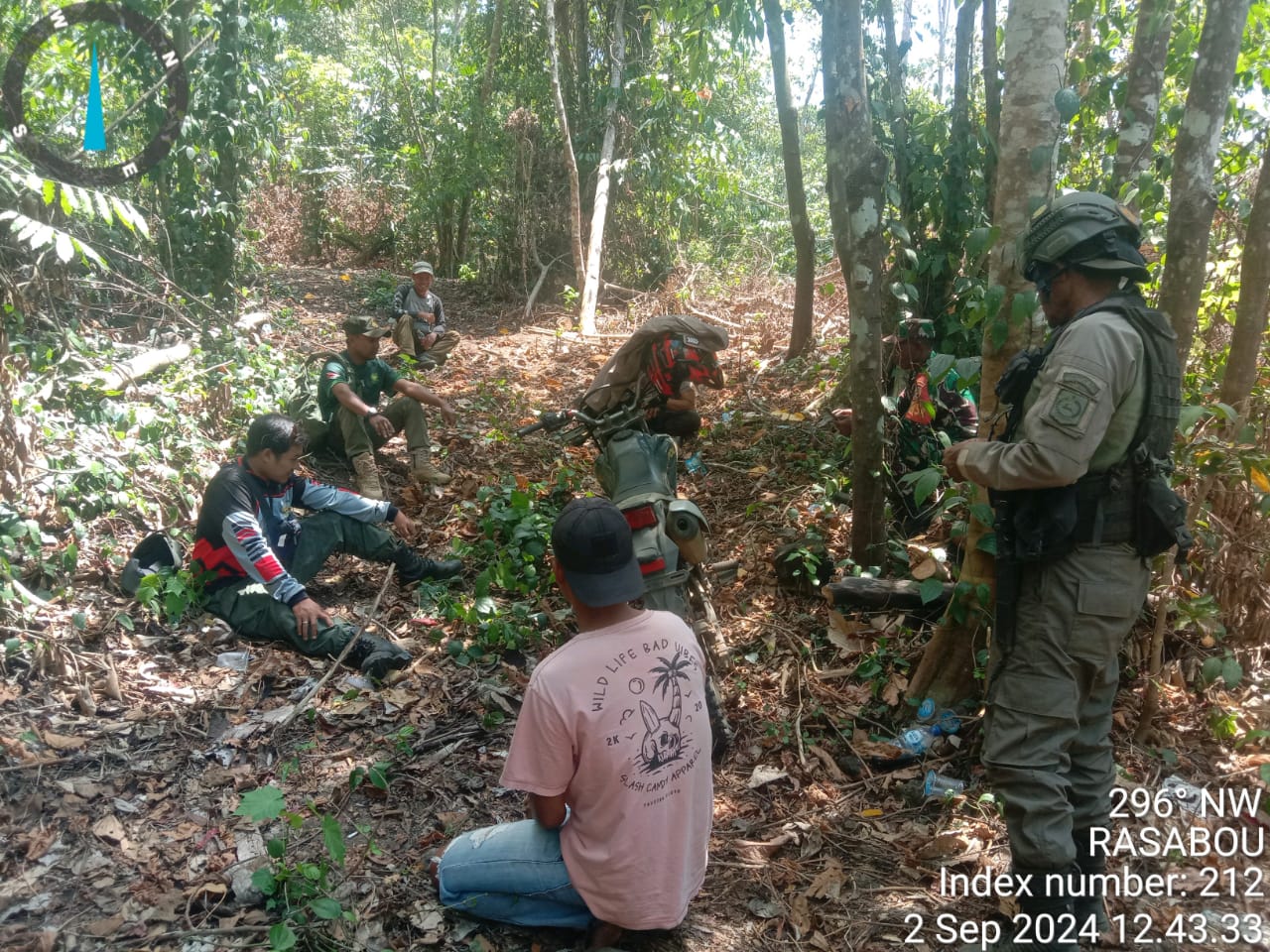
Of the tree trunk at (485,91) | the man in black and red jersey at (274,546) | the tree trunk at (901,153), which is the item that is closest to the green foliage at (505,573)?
the man in black and red jersey at (274,546)

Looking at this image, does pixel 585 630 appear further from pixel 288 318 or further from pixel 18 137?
pixel 288 318

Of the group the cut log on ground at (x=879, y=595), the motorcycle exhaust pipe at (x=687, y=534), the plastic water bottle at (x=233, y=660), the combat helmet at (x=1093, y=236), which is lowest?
the plastic water bottle at (x=233, y=660)

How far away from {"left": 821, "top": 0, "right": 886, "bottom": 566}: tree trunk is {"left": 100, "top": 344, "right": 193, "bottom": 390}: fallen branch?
4902 mm

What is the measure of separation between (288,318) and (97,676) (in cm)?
696

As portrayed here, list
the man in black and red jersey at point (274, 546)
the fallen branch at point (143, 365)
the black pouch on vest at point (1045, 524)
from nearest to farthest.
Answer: the black pouch on vest at point (1045, 524)
the man in black and red jersey at point (274, 546)
the fallen branch at point (143, 365)

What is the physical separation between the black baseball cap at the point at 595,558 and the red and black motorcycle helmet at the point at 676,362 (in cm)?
210

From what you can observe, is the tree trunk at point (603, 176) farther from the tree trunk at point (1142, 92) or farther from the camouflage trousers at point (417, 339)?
the tree trunk at point (1142, 92)

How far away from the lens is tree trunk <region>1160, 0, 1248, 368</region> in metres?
3.41

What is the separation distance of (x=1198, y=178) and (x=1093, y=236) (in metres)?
1.35

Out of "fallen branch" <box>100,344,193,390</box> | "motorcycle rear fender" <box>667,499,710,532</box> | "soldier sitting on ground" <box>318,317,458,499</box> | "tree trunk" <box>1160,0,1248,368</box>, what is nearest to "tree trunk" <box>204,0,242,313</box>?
"fallen branch" <box>100,344,193,390</box>

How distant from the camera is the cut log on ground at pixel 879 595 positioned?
437 cm

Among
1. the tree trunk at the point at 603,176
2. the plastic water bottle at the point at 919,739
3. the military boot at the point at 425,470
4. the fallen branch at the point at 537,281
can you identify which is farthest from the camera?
the fallen branch at the point at 537,281

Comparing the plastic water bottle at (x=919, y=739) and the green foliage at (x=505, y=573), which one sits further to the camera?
the green foliage at (x=505, y=573)
